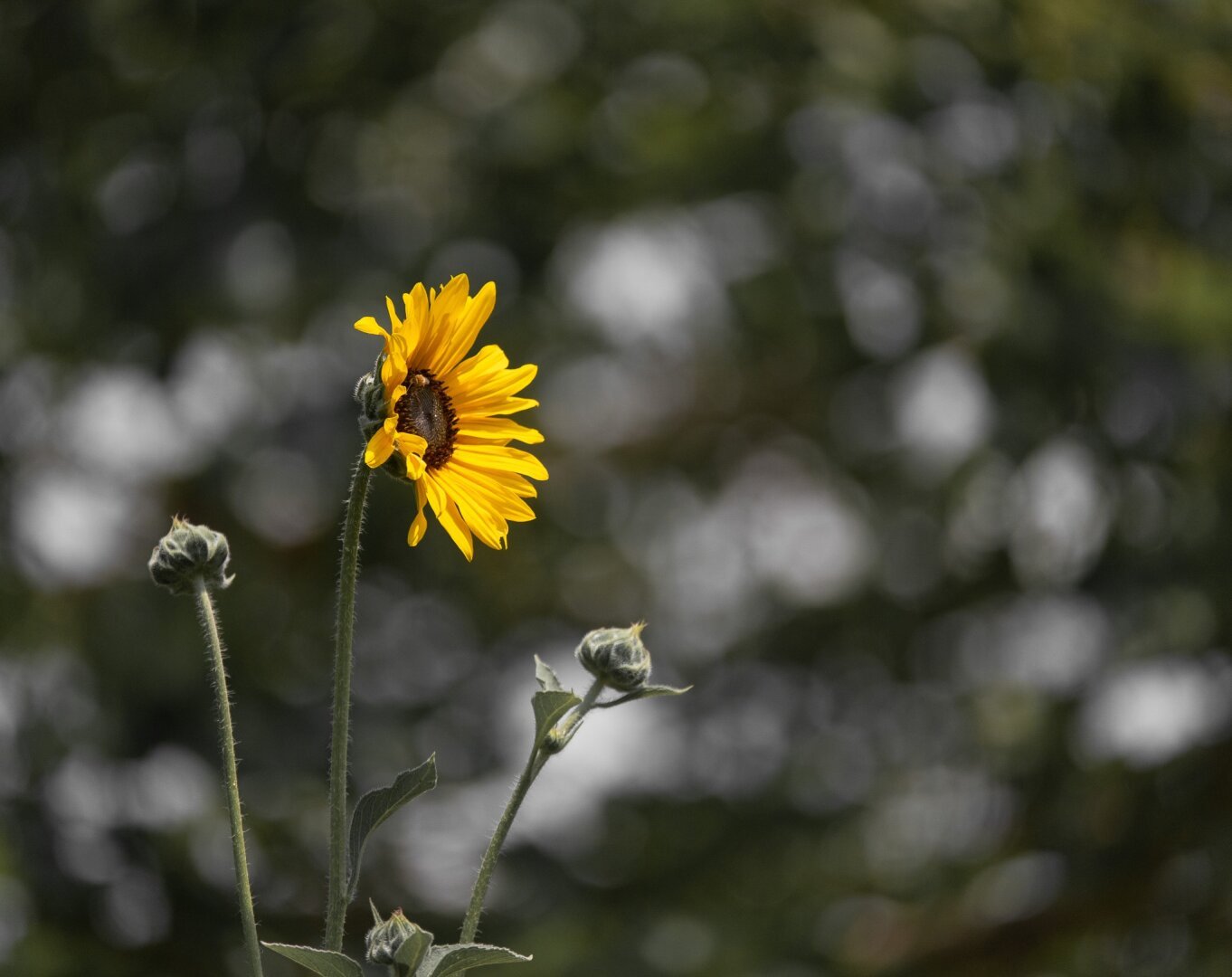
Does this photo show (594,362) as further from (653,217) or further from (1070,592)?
(1070,592)

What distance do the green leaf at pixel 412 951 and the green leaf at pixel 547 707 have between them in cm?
13

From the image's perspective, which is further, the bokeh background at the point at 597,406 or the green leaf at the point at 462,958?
the bokeh background at the point at 597,406

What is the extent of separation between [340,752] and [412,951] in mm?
101

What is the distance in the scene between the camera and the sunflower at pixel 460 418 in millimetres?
809

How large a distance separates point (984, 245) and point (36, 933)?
269 cm

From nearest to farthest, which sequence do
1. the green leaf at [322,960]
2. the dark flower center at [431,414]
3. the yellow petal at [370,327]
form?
1. the green leaf at [322,960]
2. the yellow petal at [370,327]
3. the dark flower center at [431,414]

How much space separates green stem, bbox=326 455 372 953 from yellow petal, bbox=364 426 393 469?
33mm

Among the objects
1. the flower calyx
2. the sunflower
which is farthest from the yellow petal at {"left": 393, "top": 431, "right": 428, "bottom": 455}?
the flower calyx

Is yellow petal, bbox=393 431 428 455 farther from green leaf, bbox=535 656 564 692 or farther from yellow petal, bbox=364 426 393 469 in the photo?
green leaf, bbox=535 656 564 692

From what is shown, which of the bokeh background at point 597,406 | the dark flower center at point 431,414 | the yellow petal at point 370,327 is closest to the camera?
the yellow petal at point 370,327

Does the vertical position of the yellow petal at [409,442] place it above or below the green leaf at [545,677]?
above

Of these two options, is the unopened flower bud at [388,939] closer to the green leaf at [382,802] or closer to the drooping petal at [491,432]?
the green leaf at [382,802]

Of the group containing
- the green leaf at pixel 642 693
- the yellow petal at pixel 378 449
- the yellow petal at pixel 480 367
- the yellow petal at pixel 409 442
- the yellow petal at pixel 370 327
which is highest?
the yellow petal at pixel 370 327

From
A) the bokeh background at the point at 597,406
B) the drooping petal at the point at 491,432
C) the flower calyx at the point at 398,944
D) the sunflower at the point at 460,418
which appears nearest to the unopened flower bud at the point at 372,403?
the sunflower at the point at 460,418
